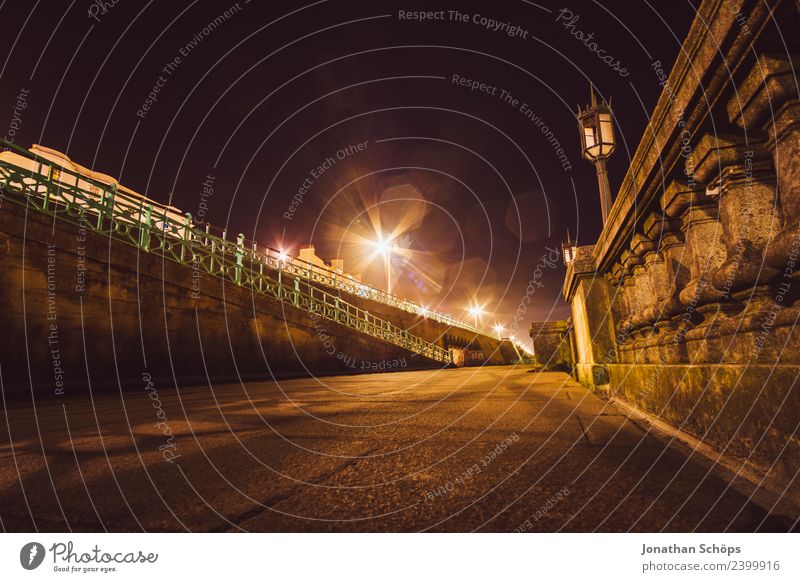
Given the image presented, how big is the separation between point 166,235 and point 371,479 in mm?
11102

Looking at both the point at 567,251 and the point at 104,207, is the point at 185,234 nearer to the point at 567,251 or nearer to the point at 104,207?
the point at 104,207

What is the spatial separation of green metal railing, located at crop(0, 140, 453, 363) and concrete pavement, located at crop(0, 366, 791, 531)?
737cm

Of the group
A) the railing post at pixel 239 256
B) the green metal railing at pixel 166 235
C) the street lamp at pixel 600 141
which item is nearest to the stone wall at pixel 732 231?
the street lamp at pixel 600 141

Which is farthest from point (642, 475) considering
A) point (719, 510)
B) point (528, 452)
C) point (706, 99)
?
point (706, 99)

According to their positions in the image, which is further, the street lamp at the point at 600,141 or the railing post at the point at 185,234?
the railing post at the point at 185,234

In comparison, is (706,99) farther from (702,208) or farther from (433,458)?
(433,458)

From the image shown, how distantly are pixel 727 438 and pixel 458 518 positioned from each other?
154cm
